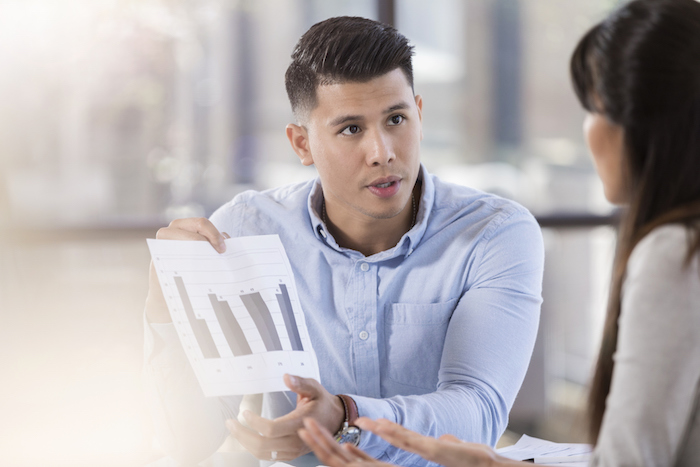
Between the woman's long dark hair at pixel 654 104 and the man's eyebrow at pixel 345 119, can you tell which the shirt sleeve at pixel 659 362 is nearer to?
the woman's long dark hair at pixel 654 104

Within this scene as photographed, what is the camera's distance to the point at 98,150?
2.77 m

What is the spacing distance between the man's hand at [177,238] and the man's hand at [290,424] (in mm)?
Answer: 321

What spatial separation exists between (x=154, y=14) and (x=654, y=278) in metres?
2.57

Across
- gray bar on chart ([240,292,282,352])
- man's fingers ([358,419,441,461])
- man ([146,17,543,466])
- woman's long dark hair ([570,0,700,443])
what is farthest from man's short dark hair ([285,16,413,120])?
man's fingers ([358,419,441,461])

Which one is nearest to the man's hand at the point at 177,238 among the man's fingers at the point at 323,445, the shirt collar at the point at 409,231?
the shirt collar at the point at 409,231

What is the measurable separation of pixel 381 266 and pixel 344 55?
18.1 inches

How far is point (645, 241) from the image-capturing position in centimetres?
69

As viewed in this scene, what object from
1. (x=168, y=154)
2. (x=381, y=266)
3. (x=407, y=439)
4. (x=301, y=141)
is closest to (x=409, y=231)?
(x=381, y=266)

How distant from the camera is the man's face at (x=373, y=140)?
1.32m

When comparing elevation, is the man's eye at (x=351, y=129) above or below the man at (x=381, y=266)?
above

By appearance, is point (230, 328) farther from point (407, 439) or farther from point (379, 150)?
point (379, 150)

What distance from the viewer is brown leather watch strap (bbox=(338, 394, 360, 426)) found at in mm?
979

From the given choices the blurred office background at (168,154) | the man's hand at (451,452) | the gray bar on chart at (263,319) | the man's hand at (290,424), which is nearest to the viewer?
the man's hand at (451,452)

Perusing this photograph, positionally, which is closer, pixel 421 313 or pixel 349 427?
pixel 349 427
